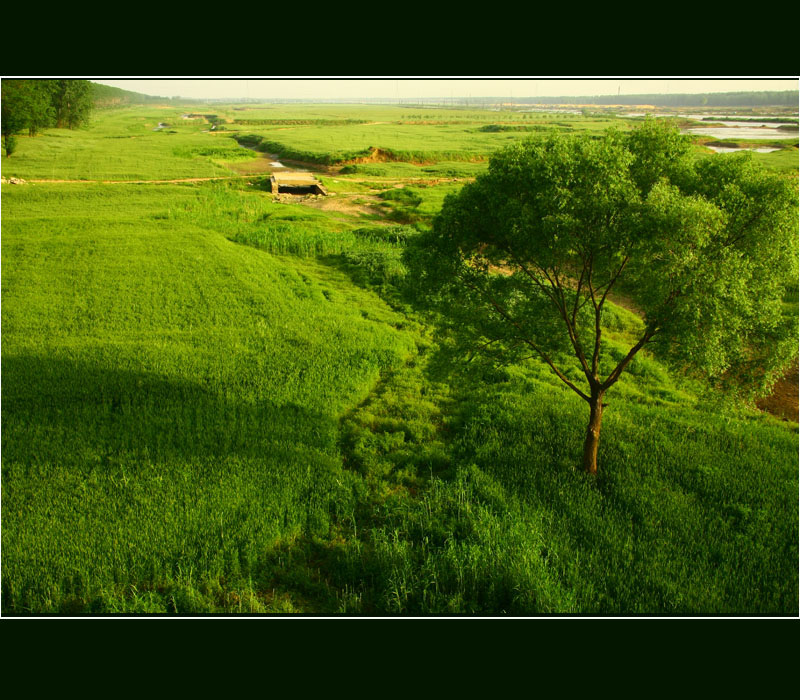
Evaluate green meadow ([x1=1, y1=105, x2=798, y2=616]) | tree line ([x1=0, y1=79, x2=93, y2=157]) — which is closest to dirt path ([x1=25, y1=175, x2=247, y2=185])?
tree line ([x1=0, y1=79, x2=93, y2=157])

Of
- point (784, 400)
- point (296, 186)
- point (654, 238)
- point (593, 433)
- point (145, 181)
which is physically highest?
point (145, 181)

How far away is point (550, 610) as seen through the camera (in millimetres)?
9445

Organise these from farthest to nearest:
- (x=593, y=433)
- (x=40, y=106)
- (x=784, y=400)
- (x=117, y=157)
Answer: (x=40, y=106) → (x=117, y=157) → (x=784, y=400) → (x=593, y=433)

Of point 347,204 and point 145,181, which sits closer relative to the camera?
point 347,204

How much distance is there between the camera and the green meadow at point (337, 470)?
33.7 feet

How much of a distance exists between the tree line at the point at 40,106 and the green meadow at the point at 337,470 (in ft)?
183

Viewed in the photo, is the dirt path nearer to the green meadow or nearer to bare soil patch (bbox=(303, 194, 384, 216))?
bare soil patch (bbox=(303, 194, 384, 216))

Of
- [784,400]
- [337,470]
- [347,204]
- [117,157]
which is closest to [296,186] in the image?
[347,204]

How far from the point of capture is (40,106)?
259 feet

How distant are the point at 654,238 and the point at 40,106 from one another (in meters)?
97.8

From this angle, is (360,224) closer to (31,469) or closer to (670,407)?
(670,407)

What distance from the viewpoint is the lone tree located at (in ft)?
35.4

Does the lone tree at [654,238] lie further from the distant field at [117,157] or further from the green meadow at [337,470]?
the distant field at [117,157]

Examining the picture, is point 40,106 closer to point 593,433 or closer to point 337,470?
point 337,470
